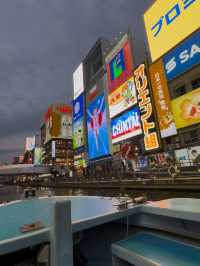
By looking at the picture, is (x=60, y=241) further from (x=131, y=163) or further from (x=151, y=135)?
(x=131, y=163)

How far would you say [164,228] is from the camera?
2.34 metres

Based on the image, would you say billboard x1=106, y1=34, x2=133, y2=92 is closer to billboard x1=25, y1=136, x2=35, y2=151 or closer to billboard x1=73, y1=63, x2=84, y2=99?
billboard x1=73, y1=63, x2=84, y2=99

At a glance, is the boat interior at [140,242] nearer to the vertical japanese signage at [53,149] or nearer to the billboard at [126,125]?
the billboard at [126,125]

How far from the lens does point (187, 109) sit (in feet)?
52.6

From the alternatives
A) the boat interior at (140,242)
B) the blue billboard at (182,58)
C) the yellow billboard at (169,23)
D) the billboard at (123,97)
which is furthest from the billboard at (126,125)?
the boat interior at (140,242)

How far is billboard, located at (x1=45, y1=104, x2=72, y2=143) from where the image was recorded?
79.0 meters

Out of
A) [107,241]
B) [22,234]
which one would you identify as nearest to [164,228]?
[107,241]

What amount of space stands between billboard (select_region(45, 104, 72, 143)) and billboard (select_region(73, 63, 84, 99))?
35.8 meters

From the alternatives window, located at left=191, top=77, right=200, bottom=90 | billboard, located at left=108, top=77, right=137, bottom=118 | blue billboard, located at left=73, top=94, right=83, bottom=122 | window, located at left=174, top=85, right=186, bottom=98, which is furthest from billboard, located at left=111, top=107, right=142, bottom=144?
blue billboard, located at left=73, top=94, right=83, bottom=122

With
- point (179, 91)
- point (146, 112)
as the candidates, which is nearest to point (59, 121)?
point (146, 112)

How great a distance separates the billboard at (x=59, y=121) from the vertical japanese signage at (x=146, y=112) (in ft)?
201

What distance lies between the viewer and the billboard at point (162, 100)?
17.5 metres

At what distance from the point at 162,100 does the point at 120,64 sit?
451 inches

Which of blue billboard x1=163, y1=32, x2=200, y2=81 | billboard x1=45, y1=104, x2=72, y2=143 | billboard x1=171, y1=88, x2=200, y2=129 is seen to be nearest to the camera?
billboard x1=171, y1=88, x2=200, y2=129
